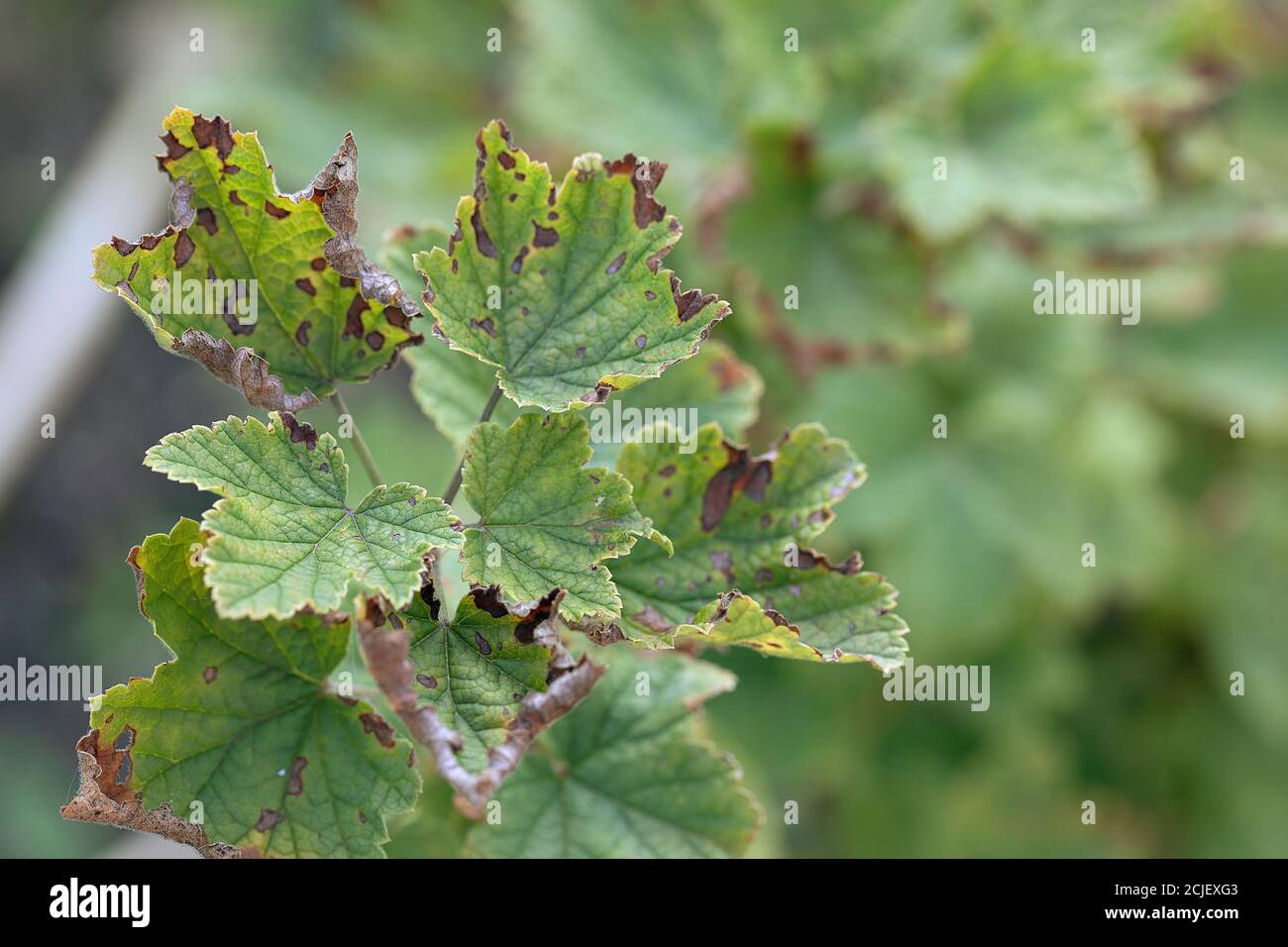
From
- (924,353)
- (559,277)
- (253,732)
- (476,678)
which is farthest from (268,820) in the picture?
(924,353)

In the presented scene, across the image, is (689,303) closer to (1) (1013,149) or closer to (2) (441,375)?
(2) (441,375)

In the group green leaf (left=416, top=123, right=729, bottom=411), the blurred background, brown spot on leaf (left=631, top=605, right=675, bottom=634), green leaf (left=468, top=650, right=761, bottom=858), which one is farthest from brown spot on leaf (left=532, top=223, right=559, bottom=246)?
the blurred background

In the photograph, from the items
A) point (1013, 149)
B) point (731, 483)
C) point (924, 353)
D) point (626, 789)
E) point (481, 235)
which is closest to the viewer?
point (481, 235)

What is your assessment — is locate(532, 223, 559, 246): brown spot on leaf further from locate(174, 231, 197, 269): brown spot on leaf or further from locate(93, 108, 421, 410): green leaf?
locate(174, 231, 197, 269): brown spot on leaf

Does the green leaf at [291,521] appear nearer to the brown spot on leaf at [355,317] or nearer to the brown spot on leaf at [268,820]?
the brown spot on leaf at [355,317]

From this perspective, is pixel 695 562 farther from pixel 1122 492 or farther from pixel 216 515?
pixel 1122 492

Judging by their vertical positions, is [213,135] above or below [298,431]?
above
